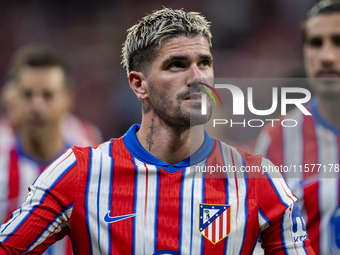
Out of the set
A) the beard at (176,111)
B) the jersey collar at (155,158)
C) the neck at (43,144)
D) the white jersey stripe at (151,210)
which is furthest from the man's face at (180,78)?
the neck at (43,144)

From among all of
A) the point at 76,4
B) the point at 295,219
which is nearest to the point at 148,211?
the point at 295,219

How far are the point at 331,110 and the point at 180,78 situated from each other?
5.21 ft

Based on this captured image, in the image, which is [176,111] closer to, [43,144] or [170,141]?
[170,141]

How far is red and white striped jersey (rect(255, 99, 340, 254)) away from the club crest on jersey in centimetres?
105

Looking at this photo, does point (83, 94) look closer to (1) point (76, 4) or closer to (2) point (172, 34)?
(1) point (76, 4)

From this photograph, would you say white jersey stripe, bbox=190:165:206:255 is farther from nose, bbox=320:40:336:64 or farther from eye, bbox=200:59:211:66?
nose, bbox=320:40:336:64

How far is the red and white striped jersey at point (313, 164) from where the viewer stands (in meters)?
2.78

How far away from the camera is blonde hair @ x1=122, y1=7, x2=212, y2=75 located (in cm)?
213

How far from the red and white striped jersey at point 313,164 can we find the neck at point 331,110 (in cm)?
4

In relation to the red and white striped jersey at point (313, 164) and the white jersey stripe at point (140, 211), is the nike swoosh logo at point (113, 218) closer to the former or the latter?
the white jersey stripe at point (140, 211)

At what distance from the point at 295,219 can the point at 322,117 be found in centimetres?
137

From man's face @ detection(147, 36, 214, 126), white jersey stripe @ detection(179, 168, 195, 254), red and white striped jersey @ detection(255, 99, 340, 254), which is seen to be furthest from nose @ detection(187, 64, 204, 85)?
red and white striped jersey @ detection(255, 99, 340, 254)

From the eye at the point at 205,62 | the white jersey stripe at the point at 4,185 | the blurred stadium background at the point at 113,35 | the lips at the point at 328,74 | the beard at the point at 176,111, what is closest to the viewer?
the beard at the point at 176,111

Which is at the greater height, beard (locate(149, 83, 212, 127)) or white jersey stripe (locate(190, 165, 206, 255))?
beard (locate(149, 83, 212, 127))
